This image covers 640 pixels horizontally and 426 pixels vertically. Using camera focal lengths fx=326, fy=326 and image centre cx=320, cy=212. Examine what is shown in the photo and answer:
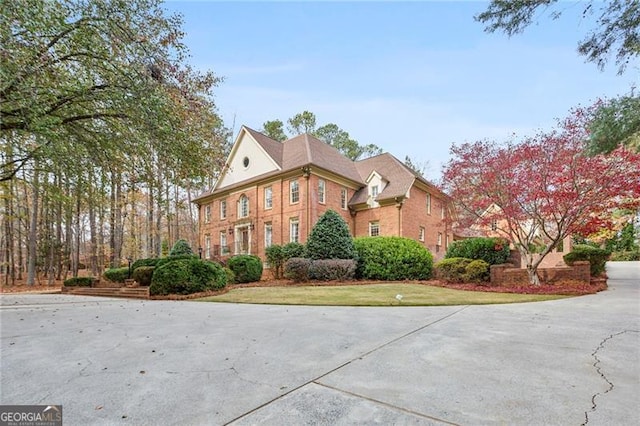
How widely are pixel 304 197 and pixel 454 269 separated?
9.15 metres

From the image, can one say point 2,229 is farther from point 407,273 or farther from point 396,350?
point 396,350

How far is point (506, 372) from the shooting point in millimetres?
2898

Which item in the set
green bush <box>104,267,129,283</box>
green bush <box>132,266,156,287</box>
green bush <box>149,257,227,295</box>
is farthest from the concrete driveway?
green bush <box>104,267,129,283</box>

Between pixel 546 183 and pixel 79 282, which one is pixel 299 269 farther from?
pixel 79 282

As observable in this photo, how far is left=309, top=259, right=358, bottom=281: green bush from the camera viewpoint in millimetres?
14109

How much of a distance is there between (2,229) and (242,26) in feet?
83.7

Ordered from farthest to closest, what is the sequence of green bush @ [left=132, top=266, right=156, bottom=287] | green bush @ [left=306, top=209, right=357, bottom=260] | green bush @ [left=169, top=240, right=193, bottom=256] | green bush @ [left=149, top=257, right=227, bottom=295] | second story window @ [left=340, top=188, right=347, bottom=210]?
second story window @ [left=340, top=188, right=347, bottom=210], green bush @ [left=169, top=240, right=193, bottom=256], green bush @ [left=306, top=209, right=357, bottom=260], green bush @ [left=132, top=266, right=156, bottom=287], green bush @ [left=149, top=257, right=227, bottom=295]

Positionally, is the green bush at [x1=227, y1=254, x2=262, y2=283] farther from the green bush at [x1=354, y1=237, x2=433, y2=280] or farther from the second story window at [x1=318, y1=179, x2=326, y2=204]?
the second story window at [x1=318, y1=179, x2=326, y2=204]

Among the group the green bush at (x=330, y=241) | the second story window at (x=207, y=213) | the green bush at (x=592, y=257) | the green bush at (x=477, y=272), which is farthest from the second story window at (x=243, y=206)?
the green bush at (x=592, y=257)

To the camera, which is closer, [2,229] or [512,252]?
[512,252]

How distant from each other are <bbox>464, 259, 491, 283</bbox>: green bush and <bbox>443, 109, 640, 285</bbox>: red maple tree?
1436 mm

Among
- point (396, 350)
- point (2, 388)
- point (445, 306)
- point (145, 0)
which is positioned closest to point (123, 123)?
point (145, 0)

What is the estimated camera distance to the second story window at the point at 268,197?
20781 millimetres

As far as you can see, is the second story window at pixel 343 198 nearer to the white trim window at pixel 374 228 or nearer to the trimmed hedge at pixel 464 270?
the white trim window at pixel 374 228
